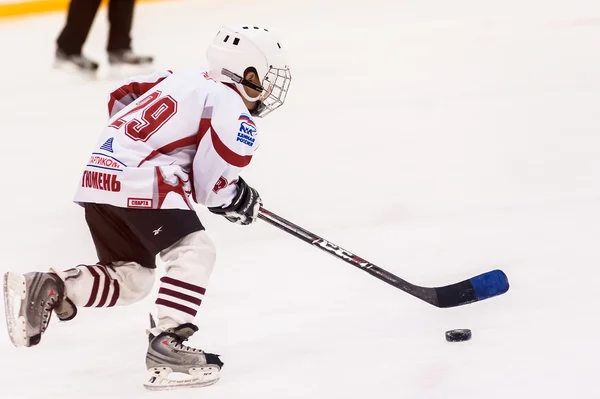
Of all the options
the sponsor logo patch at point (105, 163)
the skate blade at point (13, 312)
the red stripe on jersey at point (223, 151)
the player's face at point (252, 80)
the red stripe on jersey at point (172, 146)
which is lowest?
the skate blade at point (13, 312)

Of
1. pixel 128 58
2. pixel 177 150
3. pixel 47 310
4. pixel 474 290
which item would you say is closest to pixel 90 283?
pixel 47 310

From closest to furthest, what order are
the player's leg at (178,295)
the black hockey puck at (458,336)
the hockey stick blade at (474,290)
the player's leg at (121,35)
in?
the player's leg at (178,295) < the black hockey puck at (458,336) < the hockey stick blade at (474,290) < the player's leg at (121,35)

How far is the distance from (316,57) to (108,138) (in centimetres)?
291

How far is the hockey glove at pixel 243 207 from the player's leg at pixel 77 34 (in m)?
2.84

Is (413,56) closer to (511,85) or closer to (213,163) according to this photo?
(511,85)

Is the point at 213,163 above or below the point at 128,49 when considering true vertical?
above

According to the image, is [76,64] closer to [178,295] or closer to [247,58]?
[247,58]

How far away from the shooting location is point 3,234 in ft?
10.9

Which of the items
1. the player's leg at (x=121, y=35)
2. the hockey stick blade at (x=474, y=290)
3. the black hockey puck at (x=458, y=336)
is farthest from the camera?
the player's leg at (x=121, y=35)

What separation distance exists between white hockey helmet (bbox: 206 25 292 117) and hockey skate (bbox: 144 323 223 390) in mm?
562

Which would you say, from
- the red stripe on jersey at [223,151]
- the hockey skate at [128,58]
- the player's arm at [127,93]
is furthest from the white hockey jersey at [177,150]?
the hockey skate at [128,58]

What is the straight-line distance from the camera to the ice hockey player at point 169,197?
7.09ft

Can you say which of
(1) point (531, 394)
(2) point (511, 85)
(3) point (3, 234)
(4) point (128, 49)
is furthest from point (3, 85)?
(1) point (531, 394)

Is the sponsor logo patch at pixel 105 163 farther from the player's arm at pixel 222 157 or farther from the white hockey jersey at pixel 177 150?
the player's arm at pixel 222 157
